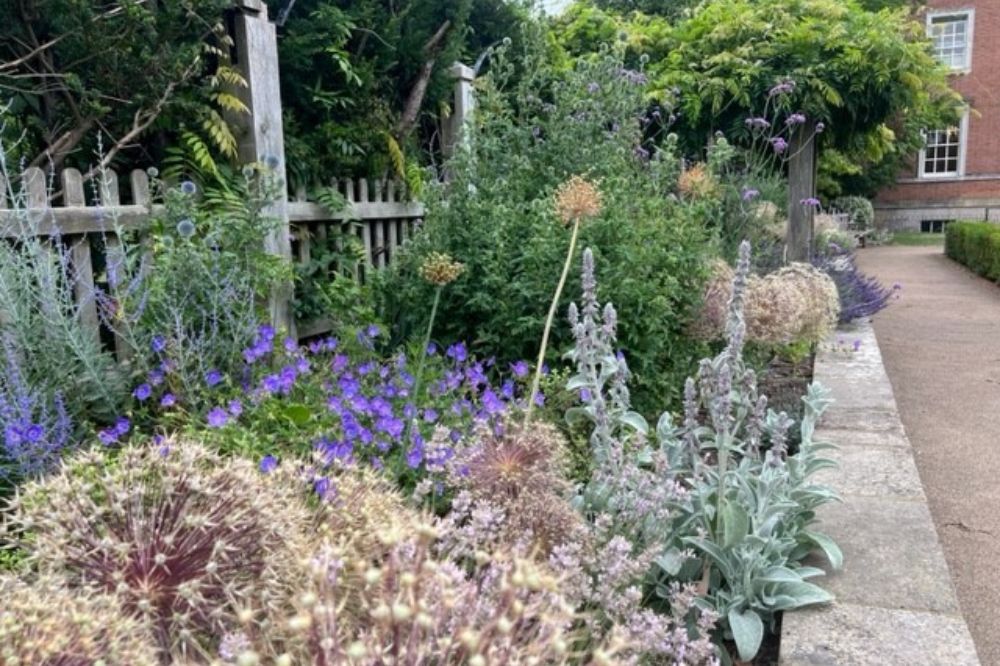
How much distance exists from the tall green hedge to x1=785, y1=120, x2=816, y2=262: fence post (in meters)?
5.76

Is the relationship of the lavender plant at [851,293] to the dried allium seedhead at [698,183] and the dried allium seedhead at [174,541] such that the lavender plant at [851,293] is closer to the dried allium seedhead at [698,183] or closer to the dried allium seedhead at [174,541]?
the dried allium seedhead at [698,183]

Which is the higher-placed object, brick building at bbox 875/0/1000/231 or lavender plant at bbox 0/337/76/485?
brick building at bbox 875/0/1000/231

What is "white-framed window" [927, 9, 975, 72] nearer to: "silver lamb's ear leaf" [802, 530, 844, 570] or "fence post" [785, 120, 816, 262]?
"fence post" [785, 120, 816, 262]

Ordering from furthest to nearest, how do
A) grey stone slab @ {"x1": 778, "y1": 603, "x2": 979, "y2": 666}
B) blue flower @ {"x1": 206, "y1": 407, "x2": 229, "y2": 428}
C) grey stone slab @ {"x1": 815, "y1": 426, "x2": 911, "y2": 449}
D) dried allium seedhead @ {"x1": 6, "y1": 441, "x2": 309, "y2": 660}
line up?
grey stone slab @ {"x1": 815, "y1": 426, "x2": 911, "y2": 449} → blue flower @ {"x1": 206, "y1": 407, "x2": 229, "y2": 428} → grey stone slab @ {"x1": 778, "y1": 603, "x2": 979, "y2": 666} → dried allium seedhead @ {"x1": 6, "y1": 441, "x2": 309, "y2": 660}

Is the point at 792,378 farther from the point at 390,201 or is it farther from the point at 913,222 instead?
the point at 913,222

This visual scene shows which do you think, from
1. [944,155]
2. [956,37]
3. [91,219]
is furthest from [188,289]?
[956,37]

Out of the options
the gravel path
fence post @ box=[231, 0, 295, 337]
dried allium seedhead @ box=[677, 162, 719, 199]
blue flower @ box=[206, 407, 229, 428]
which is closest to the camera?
blue flower @ box=[206, 407, 229, 428]

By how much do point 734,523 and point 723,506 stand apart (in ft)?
0.29

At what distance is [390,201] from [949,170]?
2723cm

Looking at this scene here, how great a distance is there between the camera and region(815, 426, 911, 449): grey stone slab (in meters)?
3.27

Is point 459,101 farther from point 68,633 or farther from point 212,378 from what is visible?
point 68,633

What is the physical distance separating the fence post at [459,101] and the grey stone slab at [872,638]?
A: 3995 mm

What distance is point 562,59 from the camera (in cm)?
643

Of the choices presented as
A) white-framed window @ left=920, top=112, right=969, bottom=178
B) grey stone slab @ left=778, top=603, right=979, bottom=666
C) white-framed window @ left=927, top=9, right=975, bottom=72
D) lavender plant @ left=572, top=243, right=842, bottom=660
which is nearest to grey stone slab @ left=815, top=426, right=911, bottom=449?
lavender plant @ left=572, top=243, right=842, bottom=660
